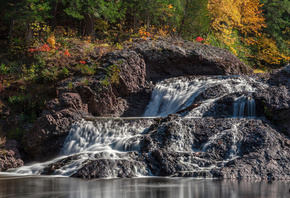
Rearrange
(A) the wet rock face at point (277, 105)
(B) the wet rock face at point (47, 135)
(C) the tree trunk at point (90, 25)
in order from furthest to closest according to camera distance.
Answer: (C) the tree trunk at point (90, 25) → (B) the wet rock face at point (47, 135) → (A) the wet rock face at point (277, 105)

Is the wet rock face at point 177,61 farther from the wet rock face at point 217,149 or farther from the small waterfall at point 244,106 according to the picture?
the wet rock face at point 217,149

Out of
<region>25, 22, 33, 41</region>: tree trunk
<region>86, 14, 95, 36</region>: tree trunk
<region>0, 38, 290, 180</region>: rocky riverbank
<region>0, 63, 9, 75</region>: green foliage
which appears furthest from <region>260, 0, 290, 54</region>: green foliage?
<region>0, 63, 9, 75</region>: green foliage

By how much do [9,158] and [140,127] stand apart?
12.8 ft

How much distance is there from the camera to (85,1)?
16.4 meters

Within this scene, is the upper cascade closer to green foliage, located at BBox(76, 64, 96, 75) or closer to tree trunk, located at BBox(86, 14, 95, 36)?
green foliage, located at BBox(76, 64, 96, 75)

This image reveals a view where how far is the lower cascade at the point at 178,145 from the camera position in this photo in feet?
24.1

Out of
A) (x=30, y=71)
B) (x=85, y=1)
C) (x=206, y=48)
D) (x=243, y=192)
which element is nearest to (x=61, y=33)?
(x=85, y=1)

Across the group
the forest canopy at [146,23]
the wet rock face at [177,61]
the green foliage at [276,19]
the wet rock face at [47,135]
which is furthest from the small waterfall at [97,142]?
the green foliage at [276,19]

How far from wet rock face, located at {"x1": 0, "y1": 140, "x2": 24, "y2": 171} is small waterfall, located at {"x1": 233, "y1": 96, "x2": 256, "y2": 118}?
6540 millimetres

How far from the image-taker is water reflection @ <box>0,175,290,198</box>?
5.09 metres

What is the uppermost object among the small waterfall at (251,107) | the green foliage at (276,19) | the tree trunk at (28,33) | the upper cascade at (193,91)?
the green foliage at (276,19)

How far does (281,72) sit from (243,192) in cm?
745

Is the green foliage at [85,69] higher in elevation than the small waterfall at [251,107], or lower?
higher

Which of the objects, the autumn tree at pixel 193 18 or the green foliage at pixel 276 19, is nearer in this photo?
the autumn tree at pixel 193 18
